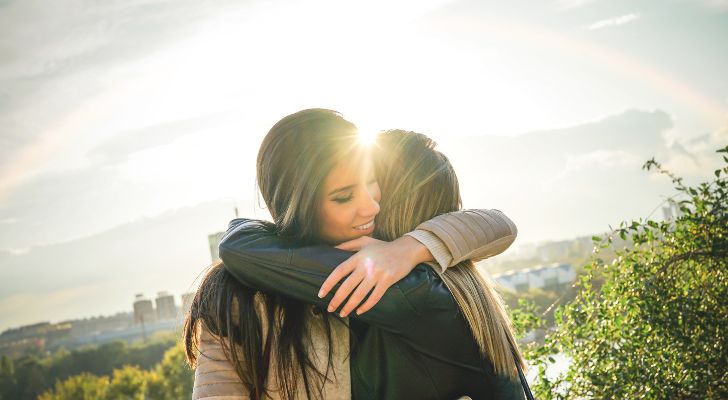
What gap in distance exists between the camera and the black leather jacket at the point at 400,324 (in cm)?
143

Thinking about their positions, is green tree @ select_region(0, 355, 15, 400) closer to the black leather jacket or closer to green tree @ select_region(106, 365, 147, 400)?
green tree @ select_region(106, 365, 147, 400)

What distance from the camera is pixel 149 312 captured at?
69.4 metres

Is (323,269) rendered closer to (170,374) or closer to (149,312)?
(170,374)

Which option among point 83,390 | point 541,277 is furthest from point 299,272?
point 541,277

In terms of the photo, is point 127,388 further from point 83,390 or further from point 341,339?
point 341,339

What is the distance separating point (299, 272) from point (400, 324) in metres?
0.26

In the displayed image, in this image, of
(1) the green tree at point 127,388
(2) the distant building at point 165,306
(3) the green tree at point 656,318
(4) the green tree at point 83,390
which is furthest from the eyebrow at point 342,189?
(2) the distant building at point 165,306

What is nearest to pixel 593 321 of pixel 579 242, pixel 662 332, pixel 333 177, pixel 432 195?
pixel 662 332

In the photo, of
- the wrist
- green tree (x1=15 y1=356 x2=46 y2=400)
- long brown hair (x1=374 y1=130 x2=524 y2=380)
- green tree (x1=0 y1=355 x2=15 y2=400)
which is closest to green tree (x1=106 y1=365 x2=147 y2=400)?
green tree (x1=15 y1=356 x2=46 y2=400)

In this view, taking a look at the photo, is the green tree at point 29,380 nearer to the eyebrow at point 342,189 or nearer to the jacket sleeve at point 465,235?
the eyebrow at point 342,189

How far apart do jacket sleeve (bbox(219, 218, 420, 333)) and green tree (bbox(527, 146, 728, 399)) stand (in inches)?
75.4

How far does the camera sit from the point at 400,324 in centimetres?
142

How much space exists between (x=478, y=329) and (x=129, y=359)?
44308 millimetres

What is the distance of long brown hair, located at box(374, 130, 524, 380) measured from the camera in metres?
1.57
